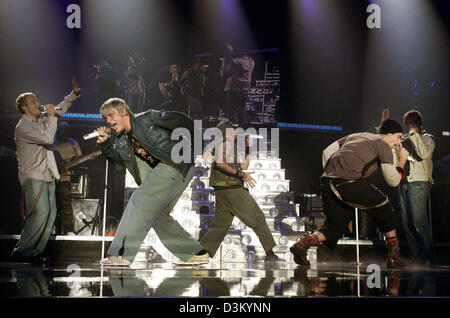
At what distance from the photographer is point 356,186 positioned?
4098 mm

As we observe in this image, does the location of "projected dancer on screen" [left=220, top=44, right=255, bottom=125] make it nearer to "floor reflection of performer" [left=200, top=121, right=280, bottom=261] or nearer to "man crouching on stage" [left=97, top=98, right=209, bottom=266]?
→ "floor reflection of performer" [left=200, top=121, right=280, bottom=261]

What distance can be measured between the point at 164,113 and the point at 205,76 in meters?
3.70

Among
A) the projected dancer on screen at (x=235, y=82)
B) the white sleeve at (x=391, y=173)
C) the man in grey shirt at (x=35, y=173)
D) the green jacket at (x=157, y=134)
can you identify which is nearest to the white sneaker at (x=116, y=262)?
the green jacket at (x=157, y=134)

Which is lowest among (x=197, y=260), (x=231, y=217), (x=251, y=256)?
(x=251, y=256)

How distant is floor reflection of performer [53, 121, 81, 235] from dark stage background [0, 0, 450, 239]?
543 millimetres

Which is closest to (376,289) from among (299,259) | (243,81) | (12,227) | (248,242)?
(299,259)

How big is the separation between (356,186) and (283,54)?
452 cm

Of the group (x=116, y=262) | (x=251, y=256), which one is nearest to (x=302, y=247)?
(x=251, y=256)

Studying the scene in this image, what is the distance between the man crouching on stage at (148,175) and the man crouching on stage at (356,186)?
1.30 meters

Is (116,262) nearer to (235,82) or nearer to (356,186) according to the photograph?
(356,186)

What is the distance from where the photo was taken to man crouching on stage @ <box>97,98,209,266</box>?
12.8 ft

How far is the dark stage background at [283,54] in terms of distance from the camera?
732cm

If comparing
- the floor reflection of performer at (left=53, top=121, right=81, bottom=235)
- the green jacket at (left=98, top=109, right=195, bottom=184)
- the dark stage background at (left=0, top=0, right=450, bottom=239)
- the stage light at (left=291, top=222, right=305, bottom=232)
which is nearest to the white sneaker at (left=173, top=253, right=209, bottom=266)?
the green jacket at (left=98, top=109, right=195, bottom=184)
